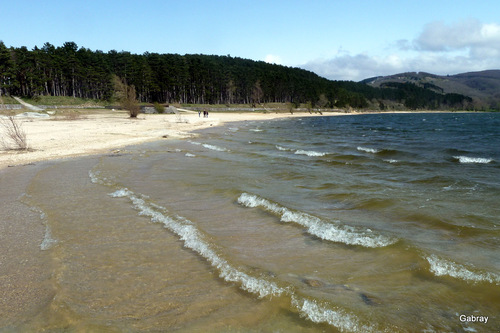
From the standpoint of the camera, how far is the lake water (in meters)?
3.67

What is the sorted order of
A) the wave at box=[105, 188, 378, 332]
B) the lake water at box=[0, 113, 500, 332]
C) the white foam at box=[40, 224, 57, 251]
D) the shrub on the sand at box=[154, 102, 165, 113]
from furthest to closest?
the shrub on the sand at box=[154, 102, 165, 113], the white foam at box=[40, 224, 57, 251], the lake water at box=[0, 113, 500, 332], the wave at box=[105, 188, 378, 332]

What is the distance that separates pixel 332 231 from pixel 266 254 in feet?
5.81

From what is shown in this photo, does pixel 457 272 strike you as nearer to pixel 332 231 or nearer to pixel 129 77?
pixel 332 231

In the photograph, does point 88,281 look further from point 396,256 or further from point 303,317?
point 396,256

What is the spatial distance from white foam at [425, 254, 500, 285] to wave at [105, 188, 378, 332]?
2.16 metres

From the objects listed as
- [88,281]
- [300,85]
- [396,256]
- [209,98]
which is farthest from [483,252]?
[300,85]

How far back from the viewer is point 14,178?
11406 mm

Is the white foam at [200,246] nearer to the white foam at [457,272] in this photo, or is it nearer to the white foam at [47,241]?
the white foam at [47,241]

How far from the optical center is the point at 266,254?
18.1ft

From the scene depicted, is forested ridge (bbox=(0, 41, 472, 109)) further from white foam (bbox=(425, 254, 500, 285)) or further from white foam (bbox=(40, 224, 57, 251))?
white foam (bbox=(425, 254, 500, 285))

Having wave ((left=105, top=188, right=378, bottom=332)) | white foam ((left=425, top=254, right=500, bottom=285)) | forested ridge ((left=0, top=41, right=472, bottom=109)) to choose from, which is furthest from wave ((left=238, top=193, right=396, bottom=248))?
forested ridge ((left=0, top=41, right=472, bottom=109))

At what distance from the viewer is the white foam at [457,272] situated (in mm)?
4586

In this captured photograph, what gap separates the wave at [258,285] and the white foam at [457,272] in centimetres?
216

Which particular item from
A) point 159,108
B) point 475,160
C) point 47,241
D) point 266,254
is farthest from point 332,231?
point 159,108
